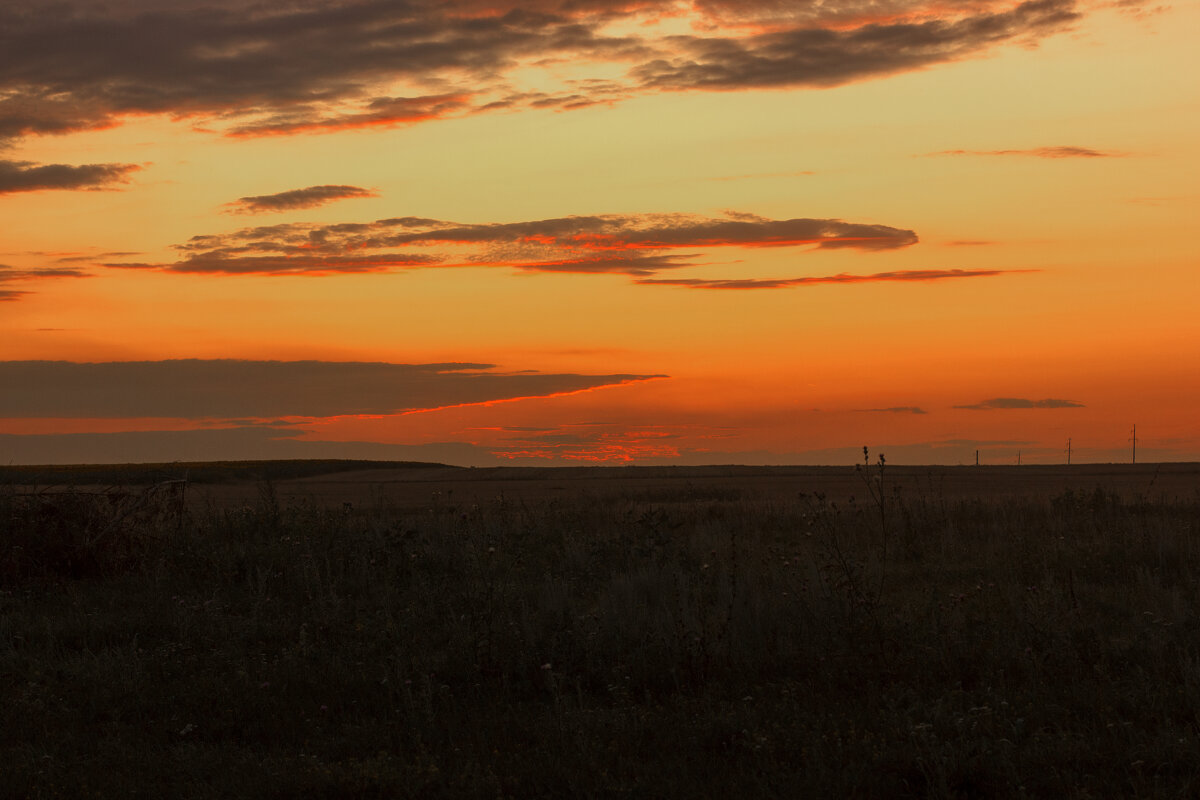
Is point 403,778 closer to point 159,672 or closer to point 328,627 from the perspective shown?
point 159,672

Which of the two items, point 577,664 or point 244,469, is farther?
point 244,469

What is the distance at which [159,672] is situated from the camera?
29.4 feet

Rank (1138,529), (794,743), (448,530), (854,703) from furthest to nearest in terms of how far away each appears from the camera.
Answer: (448,530) < (1138,529) < (854,703) < (794,743)

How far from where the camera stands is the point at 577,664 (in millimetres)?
8664

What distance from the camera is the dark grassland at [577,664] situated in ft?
20.4

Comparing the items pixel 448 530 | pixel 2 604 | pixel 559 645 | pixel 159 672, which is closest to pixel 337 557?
pixel 448 530

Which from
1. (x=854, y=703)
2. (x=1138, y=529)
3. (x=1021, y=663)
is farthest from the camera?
(x=1138, y=529)

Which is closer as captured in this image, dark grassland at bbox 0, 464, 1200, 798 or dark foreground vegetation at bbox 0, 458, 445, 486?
dark grassland at bbox 0, 464, 1200, 798

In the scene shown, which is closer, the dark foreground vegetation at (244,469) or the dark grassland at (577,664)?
the dark grassland at (577,664)

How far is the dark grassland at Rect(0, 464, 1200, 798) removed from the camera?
20.4 ft

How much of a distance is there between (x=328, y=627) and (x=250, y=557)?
11.8 feet

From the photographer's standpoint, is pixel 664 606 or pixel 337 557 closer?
pixel 664 606

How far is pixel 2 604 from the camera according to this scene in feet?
39.6

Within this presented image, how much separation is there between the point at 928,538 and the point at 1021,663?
775 centimetres
